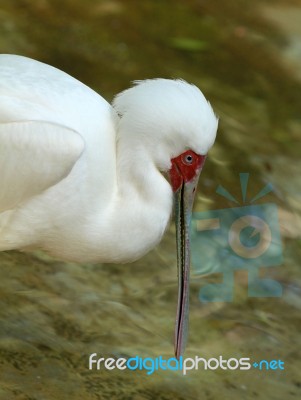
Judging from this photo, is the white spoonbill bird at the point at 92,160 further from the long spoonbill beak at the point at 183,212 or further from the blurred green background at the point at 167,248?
the blurred green background at the point at 167,248

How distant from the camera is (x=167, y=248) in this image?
578 centimetres

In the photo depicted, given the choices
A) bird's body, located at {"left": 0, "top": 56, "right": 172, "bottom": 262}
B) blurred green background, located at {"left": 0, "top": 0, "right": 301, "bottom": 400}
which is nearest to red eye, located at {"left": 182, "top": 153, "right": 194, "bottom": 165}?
bird's body, located at {"left": 0, "top": 56, "right": 172, "bottom": 262}

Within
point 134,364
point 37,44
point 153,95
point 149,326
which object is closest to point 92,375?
point 134,364

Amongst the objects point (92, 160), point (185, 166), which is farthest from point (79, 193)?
point (185, 166)

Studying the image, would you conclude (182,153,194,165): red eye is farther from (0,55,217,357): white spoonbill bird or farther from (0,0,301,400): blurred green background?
(0,0,301,400): blurred green background

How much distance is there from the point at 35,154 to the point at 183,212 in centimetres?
76

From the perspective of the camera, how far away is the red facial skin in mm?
4320

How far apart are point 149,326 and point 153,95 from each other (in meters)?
1.52

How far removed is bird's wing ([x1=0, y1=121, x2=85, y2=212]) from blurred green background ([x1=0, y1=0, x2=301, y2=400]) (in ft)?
3.24

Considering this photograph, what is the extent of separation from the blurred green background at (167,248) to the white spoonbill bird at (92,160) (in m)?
0.68

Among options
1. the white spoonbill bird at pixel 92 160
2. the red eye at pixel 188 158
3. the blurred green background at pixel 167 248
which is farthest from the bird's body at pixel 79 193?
the blurred green background at pixel 167 248

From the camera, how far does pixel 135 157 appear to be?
171 inches

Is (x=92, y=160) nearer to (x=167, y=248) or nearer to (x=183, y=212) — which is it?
(x=183, y=212)

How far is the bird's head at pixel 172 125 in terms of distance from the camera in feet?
13.7
